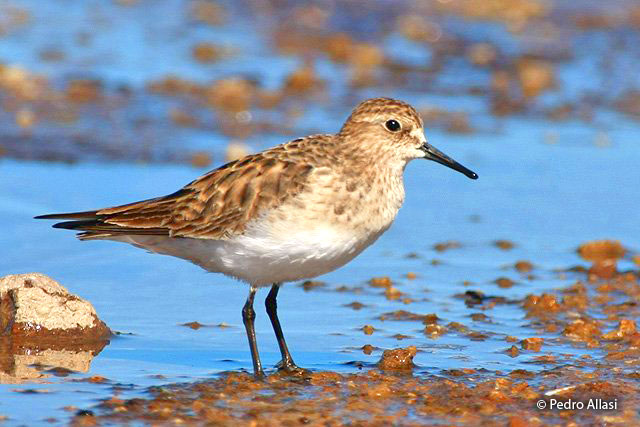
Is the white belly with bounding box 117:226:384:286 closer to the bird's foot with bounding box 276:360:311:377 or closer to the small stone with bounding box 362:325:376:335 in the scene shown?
the bird's foot with bounding box 276:360:311:377

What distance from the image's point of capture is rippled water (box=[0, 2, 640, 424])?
786 cm

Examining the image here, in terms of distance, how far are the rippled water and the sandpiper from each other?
631 mm

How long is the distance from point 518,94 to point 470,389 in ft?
28.1

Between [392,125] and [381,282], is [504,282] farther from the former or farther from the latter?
[392,125]

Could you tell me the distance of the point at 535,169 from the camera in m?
12.5

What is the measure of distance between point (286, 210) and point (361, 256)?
282cm

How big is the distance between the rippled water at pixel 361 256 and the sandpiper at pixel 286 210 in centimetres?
63

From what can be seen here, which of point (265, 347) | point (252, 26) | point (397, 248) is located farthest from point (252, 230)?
point (252, 26)

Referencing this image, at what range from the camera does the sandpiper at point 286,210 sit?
7.45m

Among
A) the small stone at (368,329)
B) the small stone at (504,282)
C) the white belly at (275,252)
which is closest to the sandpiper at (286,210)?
the white belly at (275,252)

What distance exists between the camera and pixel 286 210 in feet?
24.5

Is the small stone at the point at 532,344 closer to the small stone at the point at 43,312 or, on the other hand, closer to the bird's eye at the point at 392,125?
the bird's eye at the point at 392,125

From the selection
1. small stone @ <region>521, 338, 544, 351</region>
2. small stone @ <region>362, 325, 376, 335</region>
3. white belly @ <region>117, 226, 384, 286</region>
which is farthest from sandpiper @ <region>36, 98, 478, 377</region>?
small stone @ <region>521, 338, 544, 351</region>

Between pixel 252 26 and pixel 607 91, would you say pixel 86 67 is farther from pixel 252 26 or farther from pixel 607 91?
pixel 607 91
